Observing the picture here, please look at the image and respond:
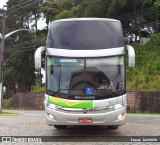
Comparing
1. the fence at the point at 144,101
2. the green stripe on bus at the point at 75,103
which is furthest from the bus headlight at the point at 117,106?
the fence at the point at 144,101

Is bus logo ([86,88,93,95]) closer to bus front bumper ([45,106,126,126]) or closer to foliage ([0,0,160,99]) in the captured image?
bus front bumper ([45,106,126,126])

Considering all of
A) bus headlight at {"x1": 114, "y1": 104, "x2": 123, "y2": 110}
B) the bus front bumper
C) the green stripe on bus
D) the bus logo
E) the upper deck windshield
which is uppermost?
the upper deck windshield

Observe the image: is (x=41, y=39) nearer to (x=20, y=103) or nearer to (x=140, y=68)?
(x=20, y=103)

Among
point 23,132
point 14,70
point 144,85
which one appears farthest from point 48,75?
point 14,70

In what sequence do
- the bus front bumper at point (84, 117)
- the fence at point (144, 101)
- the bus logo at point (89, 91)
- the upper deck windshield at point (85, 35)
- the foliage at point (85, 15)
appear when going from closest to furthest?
the bus front bumper at point (84, 117)
the bus logo at point (89, 91)
the upper deck windshield at point (85, 35)
the fence at point (144, 101)
the foliage at point (85, 15)

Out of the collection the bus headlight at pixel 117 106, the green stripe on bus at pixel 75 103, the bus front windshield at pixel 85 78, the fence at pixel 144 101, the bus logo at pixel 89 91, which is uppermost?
the bus front windshield at pixel 85 78

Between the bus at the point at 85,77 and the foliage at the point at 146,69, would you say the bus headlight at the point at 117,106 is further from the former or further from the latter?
the foliage at the point at 146,69

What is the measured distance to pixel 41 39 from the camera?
200ft

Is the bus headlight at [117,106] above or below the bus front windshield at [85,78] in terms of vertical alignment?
below

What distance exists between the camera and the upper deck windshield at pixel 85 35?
42.1 feet

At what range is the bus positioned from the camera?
1217cm

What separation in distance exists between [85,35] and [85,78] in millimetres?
1606

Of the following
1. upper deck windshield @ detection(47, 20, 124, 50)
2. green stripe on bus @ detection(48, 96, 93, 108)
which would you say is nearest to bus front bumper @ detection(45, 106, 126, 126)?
green stripe on bus @ detection(48, 96, 93, 108)

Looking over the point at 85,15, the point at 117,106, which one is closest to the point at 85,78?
Result: the point at 117,106
